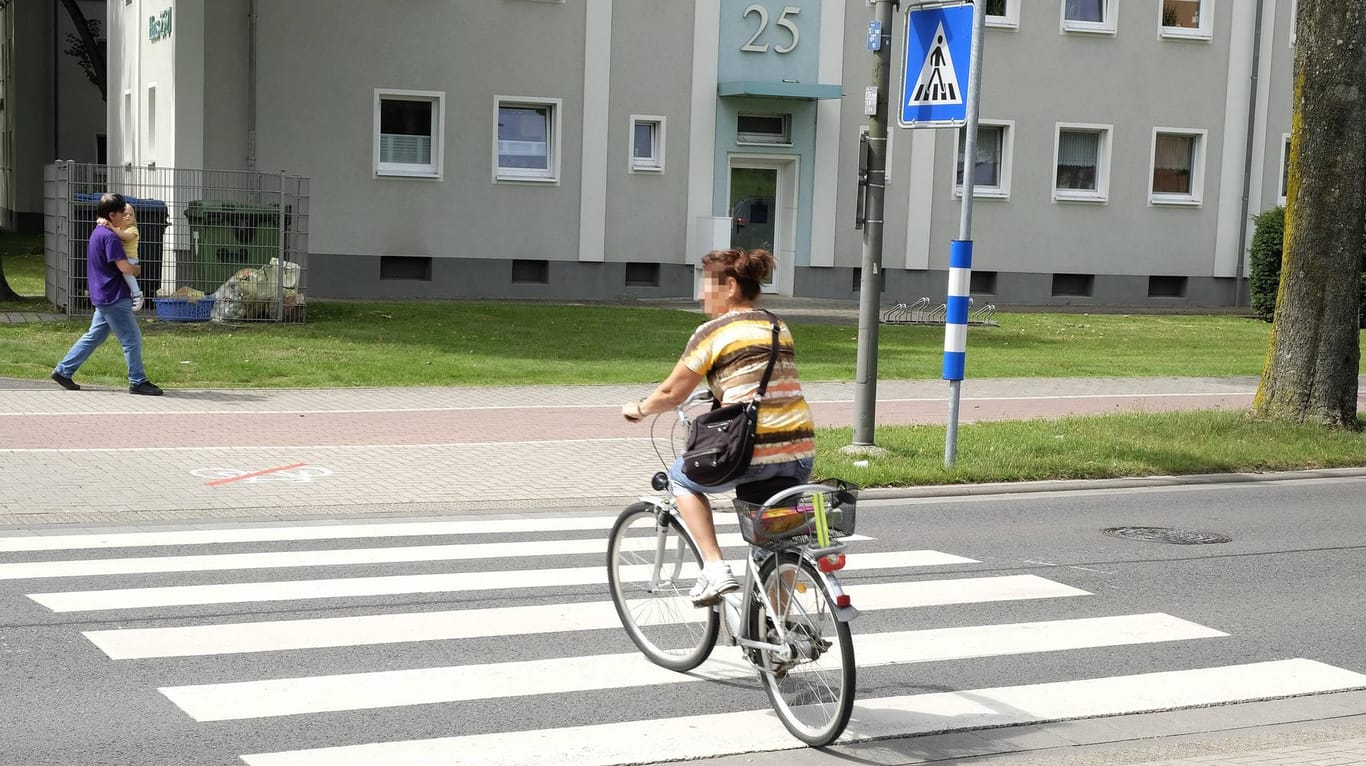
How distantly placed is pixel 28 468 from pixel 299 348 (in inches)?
303

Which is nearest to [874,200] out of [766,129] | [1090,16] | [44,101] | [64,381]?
[64,381]

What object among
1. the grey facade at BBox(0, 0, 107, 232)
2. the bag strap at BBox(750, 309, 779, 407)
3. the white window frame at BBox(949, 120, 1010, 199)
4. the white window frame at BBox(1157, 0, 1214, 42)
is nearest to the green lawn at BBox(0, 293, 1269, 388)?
the white window frame at BBox(949, 120, 1010, 199)

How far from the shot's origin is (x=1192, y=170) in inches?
1334

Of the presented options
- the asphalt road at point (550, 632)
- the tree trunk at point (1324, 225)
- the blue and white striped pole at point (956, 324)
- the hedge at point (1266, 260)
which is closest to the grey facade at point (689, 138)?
the hedge at point (1266, 260)

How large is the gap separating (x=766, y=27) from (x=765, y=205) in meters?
3.45

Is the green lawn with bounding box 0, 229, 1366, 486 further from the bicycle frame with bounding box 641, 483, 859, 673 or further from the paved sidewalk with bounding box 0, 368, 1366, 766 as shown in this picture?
the bicycle frame with bounding box 641, 483, 859, 673

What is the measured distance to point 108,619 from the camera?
281 inches

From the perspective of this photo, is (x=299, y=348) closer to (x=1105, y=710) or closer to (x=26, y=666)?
(x=26, y=666)

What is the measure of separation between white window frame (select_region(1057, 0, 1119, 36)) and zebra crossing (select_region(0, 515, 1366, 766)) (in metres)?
25.0

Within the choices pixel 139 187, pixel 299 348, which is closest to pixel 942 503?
pixel 299 348

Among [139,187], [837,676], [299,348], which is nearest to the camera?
[837,676]

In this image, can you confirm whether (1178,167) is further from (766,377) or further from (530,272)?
(766,377)

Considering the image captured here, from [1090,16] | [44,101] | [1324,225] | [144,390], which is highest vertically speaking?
[1090,16]

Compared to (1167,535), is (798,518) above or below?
above
